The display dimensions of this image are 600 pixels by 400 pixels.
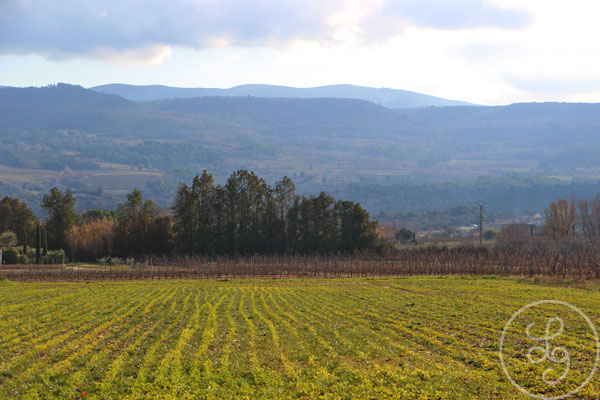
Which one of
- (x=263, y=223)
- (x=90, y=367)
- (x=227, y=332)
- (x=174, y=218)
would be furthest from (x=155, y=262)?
(x=90, y=367)

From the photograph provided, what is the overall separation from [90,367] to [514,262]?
5582 cm

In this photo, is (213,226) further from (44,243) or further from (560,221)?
(560,221)

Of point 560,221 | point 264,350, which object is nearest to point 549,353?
point 264,350

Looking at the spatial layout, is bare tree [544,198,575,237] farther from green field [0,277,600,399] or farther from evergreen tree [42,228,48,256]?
green field [0,277,600,399]

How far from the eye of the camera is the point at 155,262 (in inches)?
2931

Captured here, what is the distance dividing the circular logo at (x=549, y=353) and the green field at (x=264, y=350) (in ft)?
0.38

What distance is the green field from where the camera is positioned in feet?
44.3

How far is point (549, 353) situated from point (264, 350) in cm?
824

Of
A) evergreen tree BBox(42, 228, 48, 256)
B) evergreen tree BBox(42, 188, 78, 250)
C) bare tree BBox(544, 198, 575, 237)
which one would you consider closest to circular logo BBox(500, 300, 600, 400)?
evergreen tree BBox(42, 228, 48, 256)

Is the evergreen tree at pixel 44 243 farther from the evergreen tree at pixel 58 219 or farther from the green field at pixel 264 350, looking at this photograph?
the green field at pixel 264 350

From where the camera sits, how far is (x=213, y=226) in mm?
83375

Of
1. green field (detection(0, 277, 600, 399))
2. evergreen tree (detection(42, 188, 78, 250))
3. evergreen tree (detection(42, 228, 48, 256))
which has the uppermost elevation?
evergreen tree (detection(42, 188, 78, 250))

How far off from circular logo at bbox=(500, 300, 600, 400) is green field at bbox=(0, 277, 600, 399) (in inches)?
4.6

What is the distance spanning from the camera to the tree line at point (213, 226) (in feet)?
268
